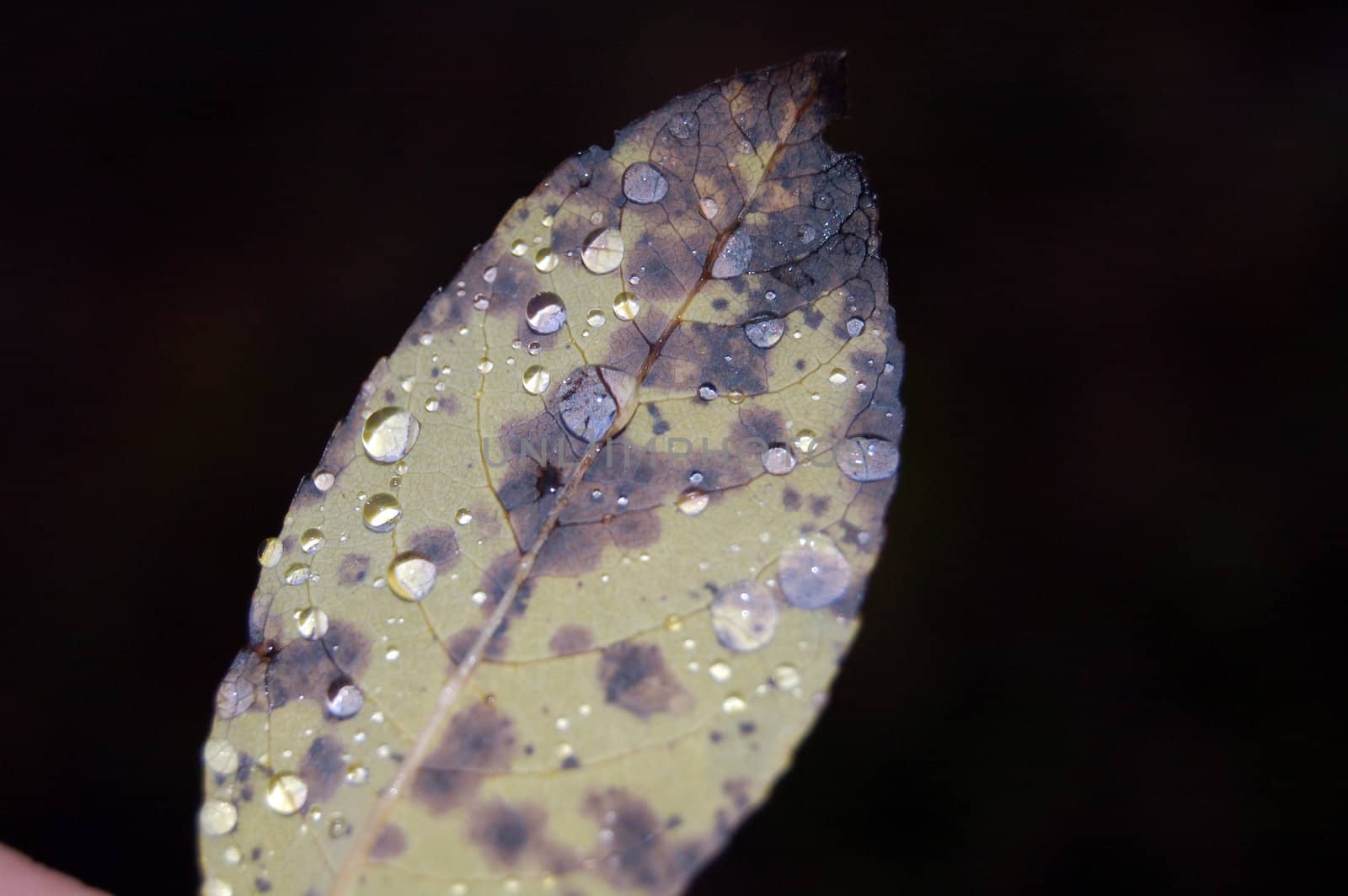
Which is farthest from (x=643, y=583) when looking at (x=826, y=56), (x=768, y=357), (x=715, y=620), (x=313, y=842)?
(x=826, y=56)

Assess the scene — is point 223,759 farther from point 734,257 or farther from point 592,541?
point 734,257

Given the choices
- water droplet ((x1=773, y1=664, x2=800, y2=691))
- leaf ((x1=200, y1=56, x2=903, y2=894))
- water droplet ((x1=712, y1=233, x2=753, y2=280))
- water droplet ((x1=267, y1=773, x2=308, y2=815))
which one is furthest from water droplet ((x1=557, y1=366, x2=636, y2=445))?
water droplet ((x1=267, y1=773, x2=308, y2=815))

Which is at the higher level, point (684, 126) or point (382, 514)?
point (684, 126)

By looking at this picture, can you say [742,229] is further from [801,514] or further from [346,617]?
[346,617]

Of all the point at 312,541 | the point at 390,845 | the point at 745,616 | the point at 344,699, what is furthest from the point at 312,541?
the point at 745,616

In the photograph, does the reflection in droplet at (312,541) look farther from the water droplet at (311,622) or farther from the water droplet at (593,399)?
the water droplet at (593,399)

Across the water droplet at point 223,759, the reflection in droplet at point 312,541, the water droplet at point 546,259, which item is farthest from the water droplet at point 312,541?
the water droplet at point 546,259
